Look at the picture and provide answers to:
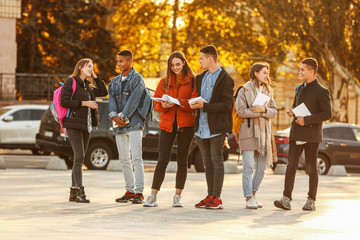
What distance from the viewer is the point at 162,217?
952 cm

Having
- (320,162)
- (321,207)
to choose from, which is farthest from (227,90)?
(320,162)

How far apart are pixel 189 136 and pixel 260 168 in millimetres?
1110

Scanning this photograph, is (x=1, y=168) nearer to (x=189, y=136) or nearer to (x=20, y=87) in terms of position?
(x=189, y=136)

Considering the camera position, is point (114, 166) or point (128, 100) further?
point (114, 166)

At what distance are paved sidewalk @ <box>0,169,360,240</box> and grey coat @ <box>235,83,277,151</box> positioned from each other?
0.80m

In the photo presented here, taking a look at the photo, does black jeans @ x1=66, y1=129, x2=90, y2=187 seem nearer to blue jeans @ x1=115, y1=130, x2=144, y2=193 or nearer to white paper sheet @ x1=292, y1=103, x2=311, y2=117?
blue jeans @ x1=115, y1=130, x2=144, y2=193

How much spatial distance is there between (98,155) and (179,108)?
9712mm

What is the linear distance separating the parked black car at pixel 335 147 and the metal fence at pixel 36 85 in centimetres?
1260

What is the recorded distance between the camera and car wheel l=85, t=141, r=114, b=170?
65.8 ft

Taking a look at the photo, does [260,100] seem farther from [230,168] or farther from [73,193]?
[230,168]

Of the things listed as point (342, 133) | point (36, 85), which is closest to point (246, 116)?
point (342, 133)

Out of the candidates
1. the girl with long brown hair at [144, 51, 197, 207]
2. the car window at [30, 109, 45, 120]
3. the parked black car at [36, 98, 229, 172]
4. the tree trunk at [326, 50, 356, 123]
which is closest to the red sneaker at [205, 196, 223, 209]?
the girl with long brown hair at [144, 51, 197, 207]

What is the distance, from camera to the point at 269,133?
11.2 meters

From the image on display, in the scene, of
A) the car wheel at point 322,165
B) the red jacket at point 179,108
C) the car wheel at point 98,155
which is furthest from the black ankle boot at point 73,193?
the car wheel at point 322,165
